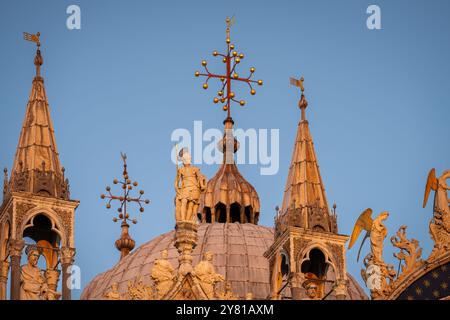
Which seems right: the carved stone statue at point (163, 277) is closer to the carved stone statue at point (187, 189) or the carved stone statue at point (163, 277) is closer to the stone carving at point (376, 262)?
the carved stone statue at point (187, 189)

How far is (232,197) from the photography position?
83.4 metres

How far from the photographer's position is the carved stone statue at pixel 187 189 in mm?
61594

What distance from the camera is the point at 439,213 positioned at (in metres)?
63.4

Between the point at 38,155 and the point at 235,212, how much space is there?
72.7 feet

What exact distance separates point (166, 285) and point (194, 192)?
3385mm

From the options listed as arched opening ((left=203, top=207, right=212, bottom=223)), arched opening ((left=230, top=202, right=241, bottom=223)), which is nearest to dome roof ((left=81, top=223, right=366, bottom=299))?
arched opening ((left=203, top=207, right=212, bottom=223))

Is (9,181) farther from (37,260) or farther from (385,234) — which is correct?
(385,234)

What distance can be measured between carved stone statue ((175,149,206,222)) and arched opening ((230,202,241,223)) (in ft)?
70.3

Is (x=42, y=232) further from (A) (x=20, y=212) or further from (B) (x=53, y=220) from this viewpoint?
(A) (x=20, y=212)

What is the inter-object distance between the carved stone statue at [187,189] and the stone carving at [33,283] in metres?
4.74

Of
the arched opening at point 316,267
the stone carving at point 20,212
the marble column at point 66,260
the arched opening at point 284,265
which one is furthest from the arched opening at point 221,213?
the stone carving at point 20,212

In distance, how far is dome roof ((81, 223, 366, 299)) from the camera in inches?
3002

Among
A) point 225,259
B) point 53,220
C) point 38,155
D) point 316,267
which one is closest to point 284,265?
point 316,267
